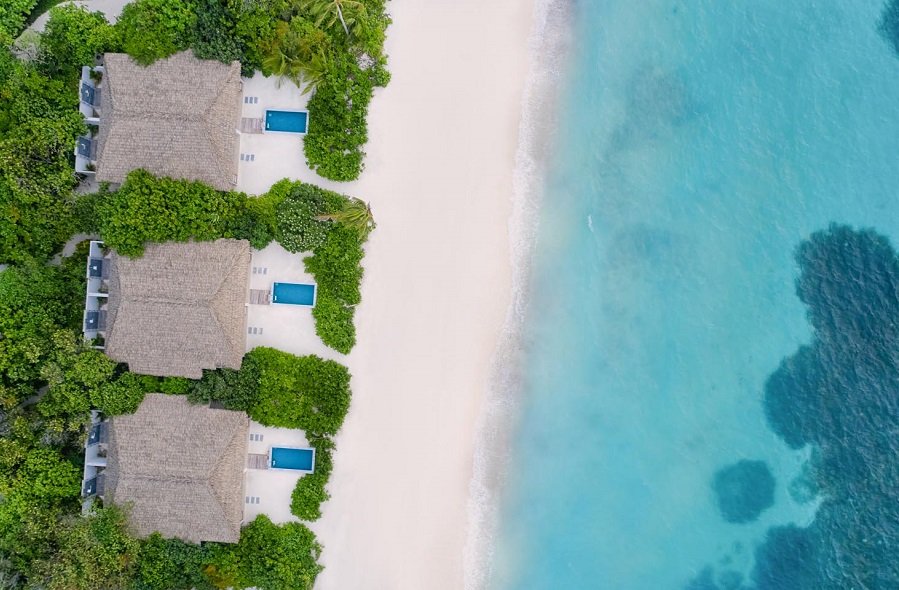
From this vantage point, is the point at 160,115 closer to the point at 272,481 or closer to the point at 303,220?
the point at 303,220

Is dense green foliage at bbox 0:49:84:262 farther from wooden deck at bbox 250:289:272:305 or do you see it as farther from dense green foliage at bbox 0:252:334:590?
wooden deck at bbox 250:289:272:305

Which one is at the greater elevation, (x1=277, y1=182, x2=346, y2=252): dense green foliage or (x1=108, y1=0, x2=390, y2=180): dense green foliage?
(x1=108, y1=0, x2=390, y2=180): dense green foliage

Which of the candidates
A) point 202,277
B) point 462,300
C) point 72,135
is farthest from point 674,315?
point 72,135

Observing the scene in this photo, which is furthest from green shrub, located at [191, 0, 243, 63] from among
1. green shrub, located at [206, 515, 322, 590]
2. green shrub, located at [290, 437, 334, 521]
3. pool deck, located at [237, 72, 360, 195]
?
green shrub, located at [206, 515, 322, 590]

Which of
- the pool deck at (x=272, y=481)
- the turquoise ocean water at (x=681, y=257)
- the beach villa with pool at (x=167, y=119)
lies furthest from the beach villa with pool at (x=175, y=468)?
the turquoise ocean water at (x=681, y=257)

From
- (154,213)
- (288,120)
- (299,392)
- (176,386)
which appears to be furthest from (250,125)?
(299,392)

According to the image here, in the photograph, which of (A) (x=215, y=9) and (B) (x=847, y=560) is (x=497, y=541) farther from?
(A) (x=215, y=9)

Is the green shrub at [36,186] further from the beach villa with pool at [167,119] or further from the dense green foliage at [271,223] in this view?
the dense green foliage at [271,223]
